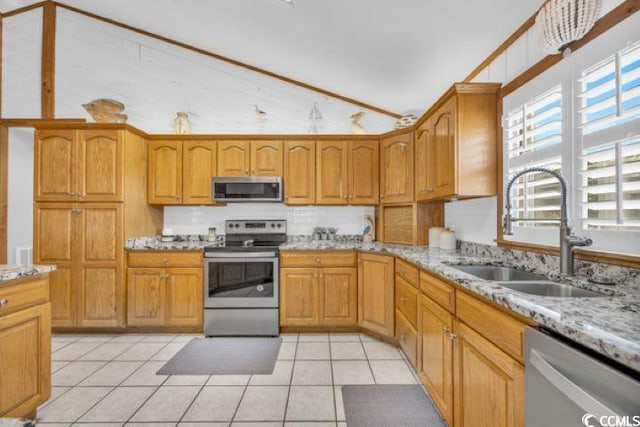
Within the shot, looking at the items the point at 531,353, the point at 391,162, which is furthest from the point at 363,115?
the point at 531,353

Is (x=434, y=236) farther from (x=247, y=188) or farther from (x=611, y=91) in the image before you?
(x=247, y=188)

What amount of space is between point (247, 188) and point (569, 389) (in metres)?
2.91

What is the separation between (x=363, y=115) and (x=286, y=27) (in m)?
1.31

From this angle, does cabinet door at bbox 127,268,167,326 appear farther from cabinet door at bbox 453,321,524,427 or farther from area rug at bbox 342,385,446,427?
cabinet door at bbox 453,321,524,427

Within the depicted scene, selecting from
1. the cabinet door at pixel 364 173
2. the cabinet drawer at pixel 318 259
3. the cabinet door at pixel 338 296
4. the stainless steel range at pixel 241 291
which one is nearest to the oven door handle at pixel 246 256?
the stainless steel range at pixel 241 291

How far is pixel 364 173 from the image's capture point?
Result: 322 centimetres

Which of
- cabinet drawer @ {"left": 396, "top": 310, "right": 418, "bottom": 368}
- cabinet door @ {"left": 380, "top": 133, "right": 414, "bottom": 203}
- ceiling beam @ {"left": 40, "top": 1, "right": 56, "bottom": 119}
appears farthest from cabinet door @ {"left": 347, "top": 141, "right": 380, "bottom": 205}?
ceiling beam @ {"left": 40, "top": 1, "right": 56, "bottom": 119}

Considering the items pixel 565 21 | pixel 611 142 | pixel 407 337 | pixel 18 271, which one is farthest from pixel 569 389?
pixel 18 271

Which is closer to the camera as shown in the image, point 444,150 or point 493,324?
point 493,324

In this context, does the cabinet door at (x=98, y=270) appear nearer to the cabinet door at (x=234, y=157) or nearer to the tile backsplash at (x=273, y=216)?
the tile backsplash at (x=273, y=216)

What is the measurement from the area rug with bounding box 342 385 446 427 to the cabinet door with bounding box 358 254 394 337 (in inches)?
27.1

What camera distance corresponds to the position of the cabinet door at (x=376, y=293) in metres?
2.58

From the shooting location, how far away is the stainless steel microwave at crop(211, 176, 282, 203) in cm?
311

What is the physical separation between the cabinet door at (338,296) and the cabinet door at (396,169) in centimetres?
92
